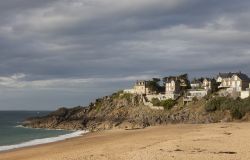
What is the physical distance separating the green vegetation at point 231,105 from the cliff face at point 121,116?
3.28 feet

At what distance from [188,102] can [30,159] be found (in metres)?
45.7

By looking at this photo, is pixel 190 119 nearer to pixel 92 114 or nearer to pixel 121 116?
pixel 121 116

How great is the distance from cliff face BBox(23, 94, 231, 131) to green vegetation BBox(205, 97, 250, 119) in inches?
39.4

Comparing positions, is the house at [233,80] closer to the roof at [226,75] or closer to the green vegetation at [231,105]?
the roof at [226,75]

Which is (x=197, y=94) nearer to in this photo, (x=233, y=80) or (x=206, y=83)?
(x=233, y=80)

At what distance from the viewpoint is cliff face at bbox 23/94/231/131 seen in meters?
63.9

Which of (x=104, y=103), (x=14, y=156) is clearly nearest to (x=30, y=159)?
(x=14, y=156)

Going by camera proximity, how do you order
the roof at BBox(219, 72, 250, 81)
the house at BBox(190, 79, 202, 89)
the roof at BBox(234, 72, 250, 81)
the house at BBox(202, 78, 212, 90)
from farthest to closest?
the house at BBox(190, 79, 202, 89) < the house at BBox(202, 78, 212, 90) < the roof at BBox(219, 72, 250, 81) < the roof at BBox(234, 72, 250, 81)

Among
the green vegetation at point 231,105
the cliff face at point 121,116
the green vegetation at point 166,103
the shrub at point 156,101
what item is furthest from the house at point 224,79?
the green vegetation at point 231,105

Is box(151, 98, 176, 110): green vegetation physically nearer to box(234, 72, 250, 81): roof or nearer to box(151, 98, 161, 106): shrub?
box(151, 98, 161, 106): shrub

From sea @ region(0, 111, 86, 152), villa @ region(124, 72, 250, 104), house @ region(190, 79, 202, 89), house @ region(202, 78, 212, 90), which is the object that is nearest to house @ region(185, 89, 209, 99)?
villa @ region(124, 72, 250, 104)

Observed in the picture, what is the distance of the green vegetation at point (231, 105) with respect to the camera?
59719 mm

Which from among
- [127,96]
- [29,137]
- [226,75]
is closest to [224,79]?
[226,75]

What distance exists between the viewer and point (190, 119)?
63.0 metres
